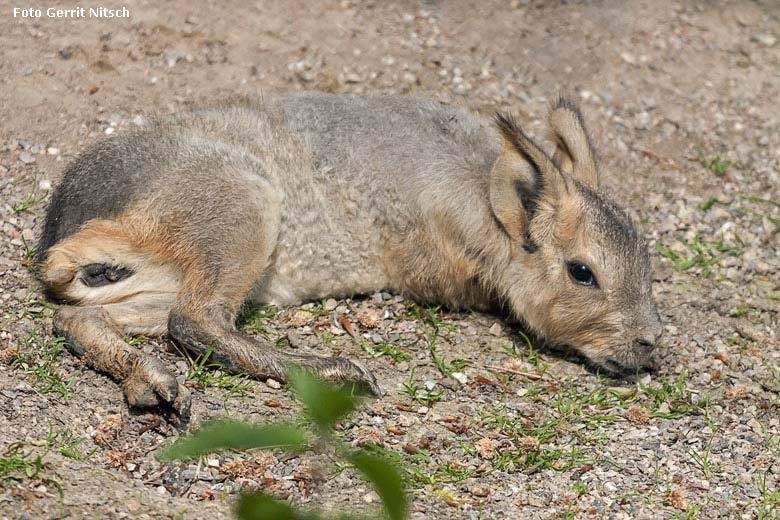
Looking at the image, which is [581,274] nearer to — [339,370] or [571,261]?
[571,261]

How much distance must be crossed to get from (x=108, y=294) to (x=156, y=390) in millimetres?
843

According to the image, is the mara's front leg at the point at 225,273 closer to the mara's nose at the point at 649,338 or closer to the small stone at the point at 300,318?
the small stone at the point at 300,318

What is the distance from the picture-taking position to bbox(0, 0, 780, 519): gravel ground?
446 cm

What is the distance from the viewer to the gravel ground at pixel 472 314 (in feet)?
14.6

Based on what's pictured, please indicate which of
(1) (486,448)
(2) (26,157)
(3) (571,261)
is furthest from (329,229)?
(2) (26,157)

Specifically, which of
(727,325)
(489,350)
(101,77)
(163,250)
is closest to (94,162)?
(163,250)

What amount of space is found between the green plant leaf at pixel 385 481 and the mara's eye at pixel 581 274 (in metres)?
3.45

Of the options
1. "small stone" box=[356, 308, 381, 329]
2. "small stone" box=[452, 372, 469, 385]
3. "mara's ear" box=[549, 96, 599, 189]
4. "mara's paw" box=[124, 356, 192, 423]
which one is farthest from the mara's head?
"mara's paw" box=[124, 356, 192, 423]

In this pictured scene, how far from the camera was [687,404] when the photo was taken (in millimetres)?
5453

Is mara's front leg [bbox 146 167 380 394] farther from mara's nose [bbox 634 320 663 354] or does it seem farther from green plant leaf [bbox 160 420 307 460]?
green plant leaf [bbox 160 420 307 460]

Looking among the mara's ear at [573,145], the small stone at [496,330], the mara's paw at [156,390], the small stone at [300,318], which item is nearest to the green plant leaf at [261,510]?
the mara's paw at [156,390]

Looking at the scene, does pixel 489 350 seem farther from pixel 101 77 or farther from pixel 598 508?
pixel 101 77

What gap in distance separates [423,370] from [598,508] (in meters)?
1.43

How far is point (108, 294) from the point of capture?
5.30 metres
